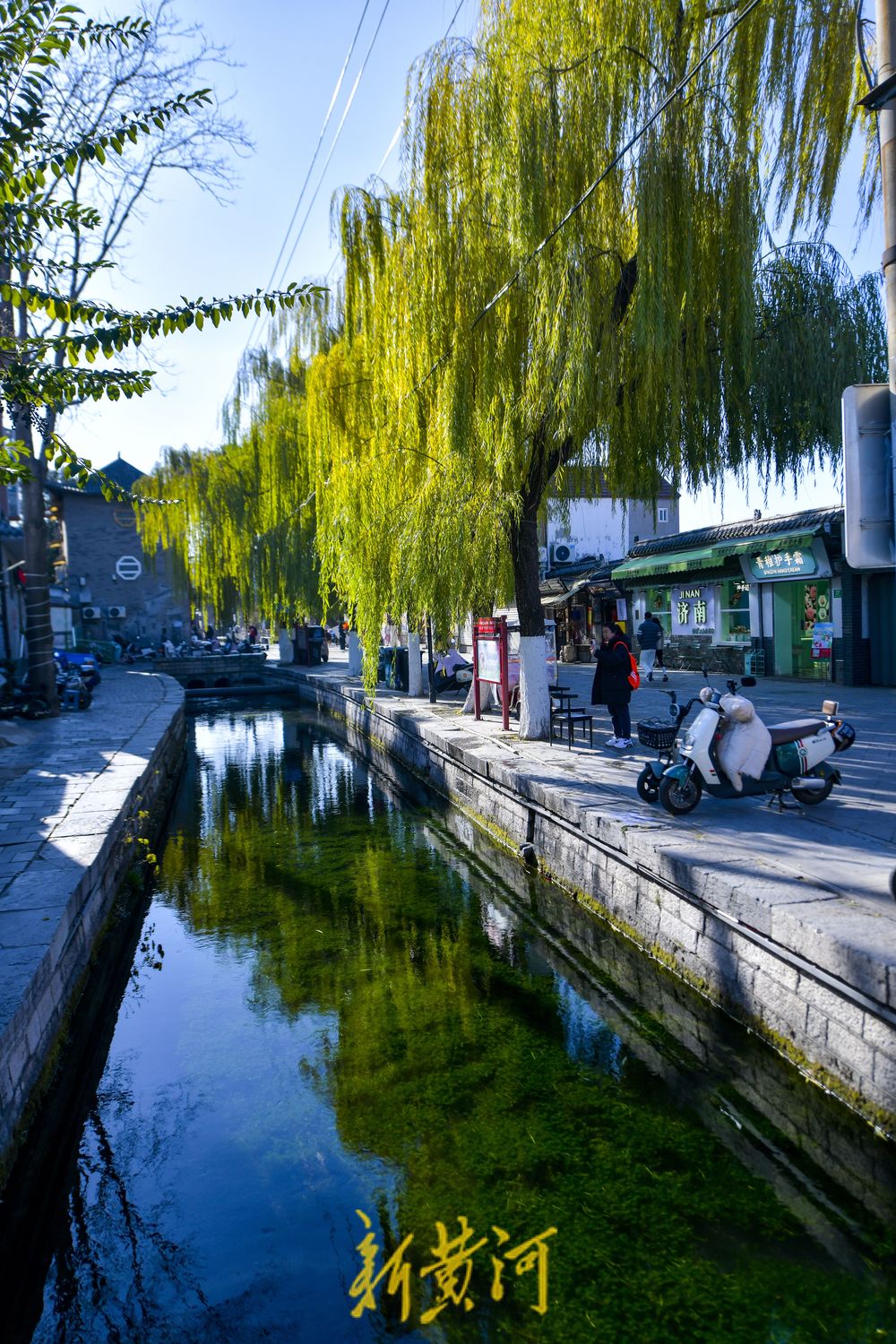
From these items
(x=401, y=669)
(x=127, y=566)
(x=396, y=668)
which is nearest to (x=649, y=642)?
(x=401, y=669)

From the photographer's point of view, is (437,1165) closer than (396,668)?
Yes

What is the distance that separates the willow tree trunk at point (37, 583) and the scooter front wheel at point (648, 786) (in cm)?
1234

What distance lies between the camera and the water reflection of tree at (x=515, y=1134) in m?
2.97

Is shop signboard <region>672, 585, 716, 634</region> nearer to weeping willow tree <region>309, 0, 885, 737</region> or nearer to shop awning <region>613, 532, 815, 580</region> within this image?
shop awning <region>613, 532, 815, 580</region>

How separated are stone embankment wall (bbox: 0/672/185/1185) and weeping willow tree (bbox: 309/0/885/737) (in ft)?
12.7

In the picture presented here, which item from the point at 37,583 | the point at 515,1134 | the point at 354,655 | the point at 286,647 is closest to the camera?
the point at 515,1134

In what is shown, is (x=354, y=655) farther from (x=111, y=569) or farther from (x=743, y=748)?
(x=111, y=569)

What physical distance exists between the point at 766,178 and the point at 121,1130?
8724 mm

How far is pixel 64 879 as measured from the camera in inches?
226

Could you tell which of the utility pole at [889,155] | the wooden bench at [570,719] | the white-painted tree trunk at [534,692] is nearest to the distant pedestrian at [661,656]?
the wooden bench at [570,719]

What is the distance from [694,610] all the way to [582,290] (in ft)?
45.1

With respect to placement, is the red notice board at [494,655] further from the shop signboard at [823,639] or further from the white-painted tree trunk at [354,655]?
the white-painted tree trunk at [354,655]

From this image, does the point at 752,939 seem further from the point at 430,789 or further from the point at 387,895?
the point at 430,789

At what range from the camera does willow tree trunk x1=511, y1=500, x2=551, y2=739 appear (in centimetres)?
1062
